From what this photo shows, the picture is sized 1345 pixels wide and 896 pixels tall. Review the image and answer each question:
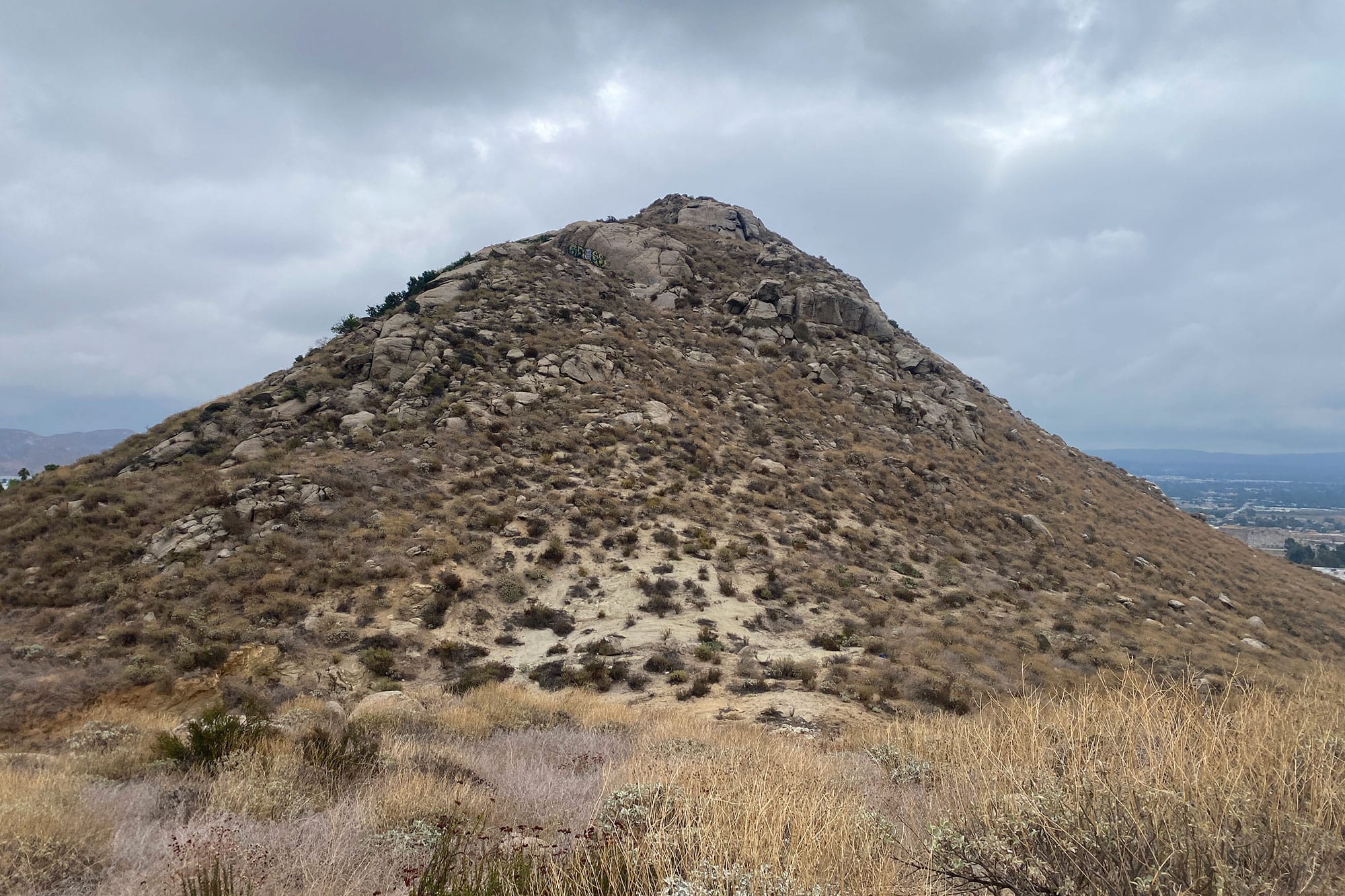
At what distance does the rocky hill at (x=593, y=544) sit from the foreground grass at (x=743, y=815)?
1481mm

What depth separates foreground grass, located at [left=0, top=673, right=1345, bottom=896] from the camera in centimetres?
285

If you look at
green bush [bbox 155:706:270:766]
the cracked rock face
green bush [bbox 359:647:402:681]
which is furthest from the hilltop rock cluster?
green bush [bbox 155:706:270:766]

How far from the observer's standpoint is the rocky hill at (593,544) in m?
12.3

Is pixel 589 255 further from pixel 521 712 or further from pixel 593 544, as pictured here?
pixel 521 712

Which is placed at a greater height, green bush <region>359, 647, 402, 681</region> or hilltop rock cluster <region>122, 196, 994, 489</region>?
hilltop rock cluster <region>122, 196, 994, 489</region>

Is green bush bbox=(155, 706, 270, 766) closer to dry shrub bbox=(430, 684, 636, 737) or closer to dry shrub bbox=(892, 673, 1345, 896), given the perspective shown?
dry shrub bbox=(430, 684, 636, 737)

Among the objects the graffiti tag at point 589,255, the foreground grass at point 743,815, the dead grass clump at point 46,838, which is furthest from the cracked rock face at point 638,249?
the dead grass clump at point 46,838

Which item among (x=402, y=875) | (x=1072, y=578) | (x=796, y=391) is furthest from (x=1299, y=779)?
(x=796, y=391)

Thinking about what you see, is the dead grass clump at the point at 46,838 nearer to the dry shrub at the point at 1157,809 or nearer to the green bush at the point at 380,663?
the dry shrub at the point at 1157,809

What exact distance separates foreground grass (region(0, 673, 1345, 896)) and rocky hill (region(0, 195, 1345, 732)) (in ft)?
4.86

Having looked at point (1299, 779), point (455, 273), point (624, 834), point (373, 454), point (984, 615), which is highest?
point (455, 273)

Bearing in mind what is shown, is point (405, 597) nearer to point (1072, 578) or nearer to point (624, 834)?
point (624, 834)

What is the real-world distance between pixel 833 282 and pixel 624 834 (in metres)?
47.3

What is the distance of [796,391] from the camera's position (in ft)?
110
